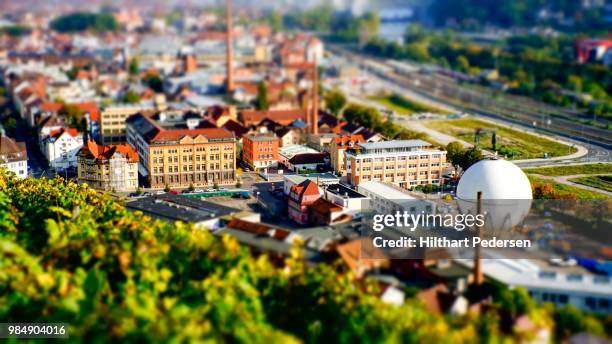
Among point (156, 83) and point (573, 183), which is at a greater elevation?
point (156, 83)

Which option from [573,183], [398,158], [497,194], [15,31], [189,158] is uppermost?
[15,31]

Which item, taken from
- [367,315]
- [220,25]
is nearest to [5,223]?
[367,315]

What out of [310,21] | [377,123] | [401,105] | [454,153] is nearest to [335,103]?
[401,105]

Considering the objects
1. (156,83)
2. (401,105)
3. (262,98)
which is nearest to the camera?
(262,98)

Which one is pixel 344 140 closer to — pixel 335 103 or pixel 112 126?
pixel 112 126

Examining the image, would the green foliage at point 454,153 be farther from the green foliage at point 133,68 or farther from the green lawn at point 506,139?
the green foliage at point 133,68

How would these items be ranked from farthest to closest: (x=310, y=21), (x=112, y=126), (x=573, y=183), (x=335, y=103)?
1. (x=310, y=21)
2. (x=335, y=103)
3. (x=112, y=126)
4. (x=573, y=183)

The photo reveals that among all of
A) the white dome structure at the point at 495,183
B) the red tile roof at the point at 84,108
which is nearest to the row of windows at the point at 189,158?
the white dome structure at the point at 495,183
